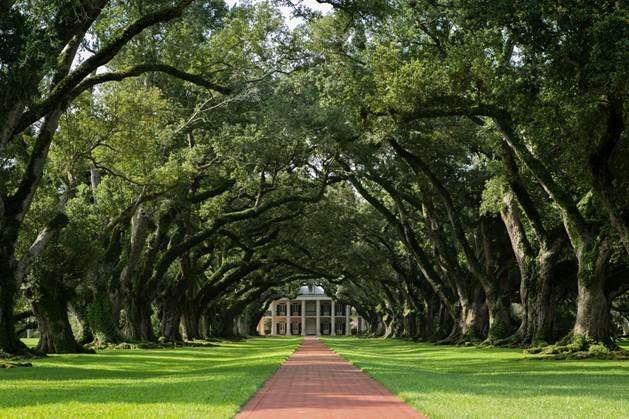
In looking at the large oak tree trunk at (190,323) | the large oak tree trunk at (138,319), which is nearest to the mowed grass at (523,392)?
the large oak tree trunk at (138,319)

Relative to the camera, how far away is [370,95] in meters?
20.9

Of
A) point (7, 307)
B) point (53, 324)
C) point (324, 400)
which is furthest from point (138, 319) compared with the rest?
point (324, 400)

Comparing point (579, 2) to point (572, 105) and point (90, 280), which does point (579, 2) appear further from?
point (90, 280)

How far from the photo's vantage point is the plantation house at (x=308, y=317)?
490 feet

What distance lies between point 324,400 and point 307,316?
141 metres

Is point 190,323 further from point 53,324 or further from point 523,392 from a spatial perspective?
point 523,392

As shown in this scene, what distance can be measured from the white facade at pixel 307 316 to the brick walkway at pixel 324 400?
133685 mm

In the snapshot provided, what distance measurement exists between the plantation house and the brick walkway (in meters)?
134

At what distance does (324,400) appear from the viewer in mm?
11312

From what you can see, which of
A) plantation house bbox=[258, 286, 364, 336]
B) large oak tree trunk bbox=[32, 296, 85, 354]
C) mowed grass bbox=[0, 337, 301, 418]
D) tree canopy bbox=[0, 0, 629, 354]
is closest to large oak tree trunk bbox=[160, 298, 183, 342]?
tree canopy bbox=[0, 0, 629, 354]

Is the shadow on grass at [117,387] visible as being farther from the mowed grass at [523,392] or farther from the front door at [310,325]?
the front door at [310,325]

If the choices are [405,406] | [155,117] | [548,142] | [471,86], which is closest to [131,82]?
[155,117]

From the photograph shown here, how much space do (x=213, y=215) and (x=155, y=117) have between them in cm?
1204

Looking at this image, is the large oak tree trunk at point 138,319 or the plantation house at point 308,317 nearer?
the large oak tree trunk at point 138,319
